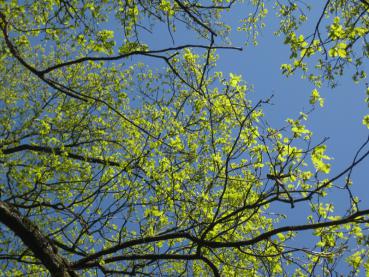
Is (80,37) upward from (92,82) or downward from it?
downward

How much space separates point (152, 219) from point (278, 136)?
8.74ft

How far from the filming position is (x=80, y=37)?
6711 mm

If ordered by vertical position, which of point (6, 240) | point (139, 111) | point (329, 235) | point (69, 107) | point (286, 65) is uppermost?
point (139, 111)

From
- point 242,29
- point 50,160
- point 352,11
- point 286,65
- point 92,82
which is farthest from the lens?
point 92,82

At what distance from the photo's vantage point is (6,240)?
28.4 feet

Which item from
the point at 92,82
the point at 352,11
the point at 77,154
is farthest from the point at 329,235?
the point at 92,82

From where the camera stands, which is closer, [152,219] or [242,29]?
[152,219]

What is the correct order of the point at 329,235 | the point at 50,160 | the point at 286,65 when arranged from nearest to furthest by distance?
the point at 329,235 < the point at 286,65 < the point at 50,160

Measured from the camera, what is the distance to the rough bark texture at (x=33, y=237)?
6715 millimetres

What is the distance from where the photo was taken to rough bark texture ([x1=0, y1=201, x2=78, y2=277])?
6.71m

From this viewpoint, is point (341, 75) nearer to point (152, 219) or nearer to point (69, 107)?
point (152, 219)

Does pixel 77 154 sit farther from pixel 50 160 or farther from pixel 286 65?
pixel 286 65

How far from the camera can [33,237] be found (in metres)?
6.80

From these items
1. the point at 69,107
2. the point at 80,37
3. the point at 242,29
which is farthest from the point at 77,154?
the point at 80,37
